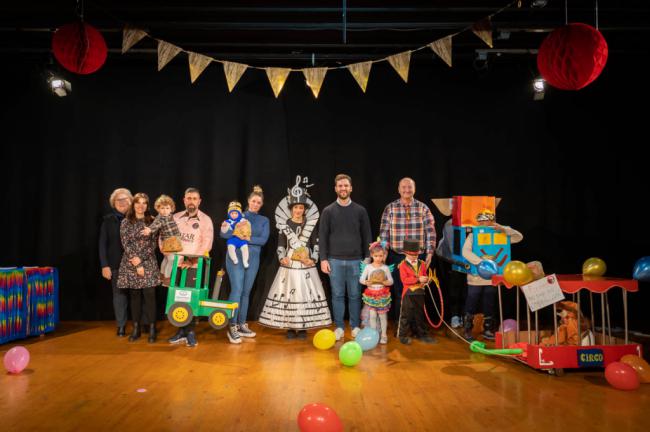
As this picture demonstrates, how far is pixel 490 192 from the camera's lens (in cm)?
611

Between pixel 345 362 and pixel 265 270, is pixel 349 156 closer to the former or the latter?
pixel 265 270

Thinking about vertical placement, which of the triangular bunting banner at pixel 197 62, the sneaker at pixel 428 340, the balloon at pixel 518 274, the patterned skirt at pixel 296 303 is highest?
the triangular bunting banner at pixel 197 62

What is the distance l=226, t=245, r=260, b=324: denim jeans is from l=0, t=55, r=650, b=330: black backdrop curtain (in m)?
0.77

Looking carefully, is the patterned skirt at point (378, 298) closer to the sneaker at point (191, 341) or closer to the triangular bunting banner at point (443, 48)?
the sneaker at point (191, 341)

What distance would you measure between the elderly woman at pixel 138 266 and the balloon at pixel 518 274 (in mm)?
3278

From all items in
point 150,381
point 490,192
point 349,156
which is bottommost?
point 150,381

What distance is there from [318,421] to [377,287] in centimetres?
236

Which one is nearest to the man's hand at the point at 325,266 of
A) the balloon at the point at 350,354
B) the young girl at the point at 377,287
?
the young girl at the point at 377,287

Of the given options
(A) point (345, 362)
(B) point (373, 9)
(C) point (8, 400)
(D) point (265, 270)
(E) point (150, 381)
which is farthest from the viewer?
(D) point (265, 270)

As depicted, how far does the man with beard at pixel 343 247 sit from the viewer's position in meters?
4.95

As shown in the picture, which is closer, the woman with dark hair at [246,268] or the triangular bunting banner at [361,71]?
the triangular bunting banner at [361,71]

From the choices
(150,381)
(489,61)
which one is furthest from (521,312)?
(150,381)

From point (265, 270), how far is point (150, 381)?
247 centimetres

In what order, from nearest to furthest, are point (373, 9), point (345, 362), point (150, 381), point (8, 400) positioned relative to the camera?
point (8, 400) < point (150, 381) < point (345, 362) < point (373, 9)
